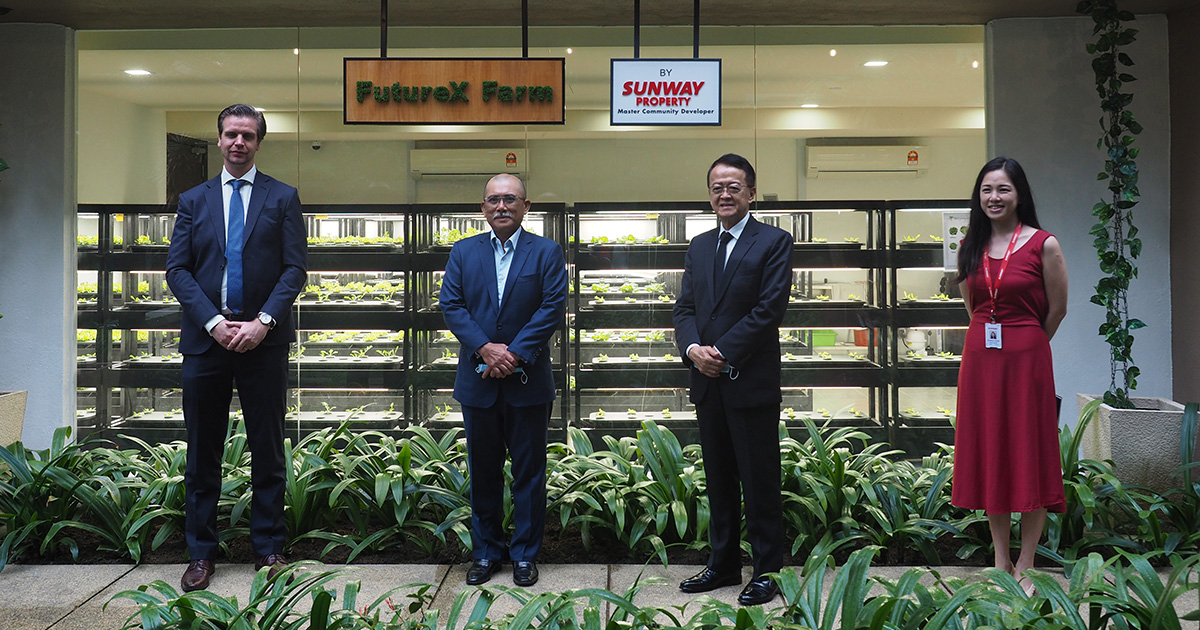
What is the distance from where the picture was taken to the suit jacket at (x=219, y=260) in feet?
11.1

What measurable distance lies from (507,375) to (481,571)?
79 centimetres

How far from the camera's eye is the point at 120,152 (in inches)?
217

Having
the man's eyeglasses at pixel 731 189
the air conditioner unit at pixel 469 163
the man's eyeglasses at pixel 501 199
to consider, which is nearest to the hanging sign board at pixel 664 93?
the air conditioner unit at pixel 469 163

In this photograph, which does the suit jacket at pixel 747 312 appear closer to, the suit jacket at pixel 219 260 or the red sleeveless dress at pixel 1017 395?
the red sleeveless dress at pixel 1017 395

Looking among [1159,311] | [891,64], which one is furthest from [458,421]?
[1159,311]

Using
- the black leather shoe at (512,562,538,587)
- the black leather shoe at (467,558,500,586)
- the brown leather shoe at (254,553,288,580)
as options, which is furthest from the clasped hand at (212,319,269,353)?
the black leather shoe at (512,562,538,587)

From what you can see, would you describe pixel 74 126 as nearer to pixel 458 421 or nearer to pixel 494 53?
pixel 494 53

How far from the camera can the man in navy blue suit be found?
3.40 metres

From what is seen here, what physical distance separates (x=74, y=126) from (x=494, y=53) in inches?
108

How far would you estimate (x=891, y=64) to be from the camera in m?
5.44

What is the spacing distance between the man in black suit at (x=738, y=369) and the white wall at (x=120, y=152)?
396cm

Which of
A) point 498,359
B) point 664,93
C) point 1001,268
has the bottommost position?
point 498,359

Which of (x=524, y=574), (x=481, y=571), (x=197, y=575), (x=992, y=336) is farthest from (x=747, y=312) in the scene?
(x=197, y=575)

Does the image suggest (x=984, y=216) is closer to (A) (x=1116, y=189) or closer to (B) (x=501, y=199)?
(B) (x=501, y=199)
